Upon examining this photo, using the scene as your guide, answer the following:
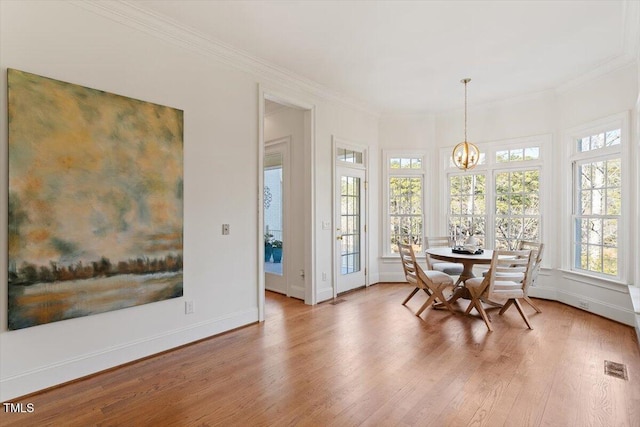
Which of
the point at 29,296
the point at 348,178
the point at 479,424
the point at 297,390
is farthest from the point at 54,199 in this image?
the point at 348,178

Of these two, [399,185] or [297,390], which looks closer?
[297,390]

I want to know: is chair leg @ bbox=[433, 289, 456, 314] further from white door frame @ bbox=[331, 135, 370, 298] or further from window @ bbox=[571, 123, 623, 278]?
window @ bbox=[571, 123, 623, 278]

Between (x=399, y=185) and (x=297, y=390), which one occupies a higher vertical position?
(x=399, y=185)

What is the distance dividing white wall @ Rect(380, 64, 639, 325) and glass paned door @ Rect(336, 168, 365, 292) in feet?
2.37

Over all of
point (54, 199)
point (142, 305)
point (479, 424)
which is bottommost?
point (479, 424)

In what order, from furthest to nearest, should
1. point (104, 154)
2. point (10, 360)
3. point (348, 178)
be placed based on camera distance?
point (348, 178)
point (104, 154)
point (10, 360)

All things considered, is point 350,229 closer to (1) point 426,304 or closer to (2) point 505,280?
(1) point 426,304

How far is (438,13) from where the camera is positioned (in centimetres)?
288

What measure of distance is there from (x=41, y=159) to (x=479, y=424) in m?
3.38

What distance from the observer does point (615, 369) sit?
2674 millimetres

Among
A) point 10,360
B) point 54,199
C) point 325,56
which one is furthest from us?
point 325,56

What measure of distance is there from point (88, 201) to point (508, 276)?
4.06 metres

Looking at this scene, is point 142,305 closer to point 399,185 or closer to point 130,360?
point 130,360

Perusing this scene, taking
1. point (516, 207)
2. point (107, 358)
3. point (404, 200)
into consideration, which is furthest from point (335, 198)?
point (107, 358)
